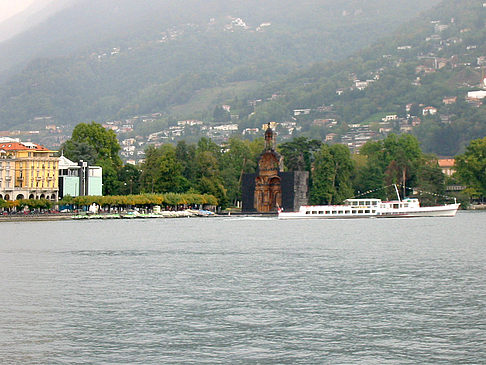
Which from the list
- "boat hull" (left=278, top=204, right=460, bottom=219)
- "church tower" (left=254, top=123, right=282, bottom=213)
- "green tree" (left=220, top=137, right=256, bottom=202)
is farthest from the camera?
"green tree" (left=220, top=137, right=256, bottom=202)

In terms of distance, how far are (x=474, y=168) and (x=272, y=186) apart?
4082 centimetres

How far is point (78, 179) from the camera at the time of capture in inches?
5901

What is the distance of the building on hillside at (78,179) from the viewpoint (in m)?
150

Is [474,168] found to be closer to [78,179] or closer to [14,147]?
[78,179]

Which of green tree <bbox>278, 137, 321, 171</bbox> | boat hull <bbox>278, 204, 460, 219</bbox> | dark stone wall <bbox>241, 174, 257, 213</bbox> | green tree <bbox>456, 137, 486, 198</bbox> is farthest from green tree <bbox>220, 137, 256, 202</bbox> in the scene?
green tree <bbox>456, 137, 486, 198</bbox>

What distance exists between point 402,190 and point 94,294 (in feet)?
429

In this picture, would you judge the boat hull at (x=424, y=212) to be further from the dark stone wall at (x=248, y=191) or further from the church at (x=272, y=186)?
the dark stone wall at (x=248, y=191)

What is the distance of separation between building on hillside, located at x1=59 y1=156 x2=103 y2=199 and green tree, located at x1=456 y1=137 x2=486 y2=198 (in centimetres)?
6578

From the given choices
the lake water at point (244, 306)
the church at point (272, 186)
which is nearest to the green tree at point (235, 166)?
the church at point (272, 186)

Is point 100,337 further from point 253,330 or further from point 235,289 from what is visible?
point 235,289

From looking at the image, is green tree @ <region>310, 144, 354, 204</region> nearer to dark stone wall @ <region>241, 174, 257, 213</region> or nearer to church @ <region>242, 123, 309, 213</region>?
church @ <region>242, 123, 309, 213</region>

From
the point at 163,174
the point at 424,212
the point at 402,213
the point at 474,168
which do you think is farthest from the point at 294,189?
the point at 474,168

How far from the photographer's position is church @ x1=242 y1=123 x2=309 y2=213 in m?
141

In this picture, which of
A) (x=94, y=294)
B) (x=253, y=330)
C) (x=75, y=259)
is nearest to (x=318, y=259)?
(x=75, y=259)
